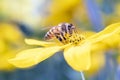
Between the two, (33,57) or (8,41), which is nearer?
(33,57)

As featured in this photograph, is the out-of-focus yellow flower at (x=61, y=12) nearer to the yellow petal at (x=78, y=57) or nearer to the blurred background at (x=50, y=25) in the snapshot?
the blurred background at (x=50, y=25)

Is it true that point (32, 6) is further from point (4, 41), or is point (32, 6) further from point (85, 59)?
point (85, 59)

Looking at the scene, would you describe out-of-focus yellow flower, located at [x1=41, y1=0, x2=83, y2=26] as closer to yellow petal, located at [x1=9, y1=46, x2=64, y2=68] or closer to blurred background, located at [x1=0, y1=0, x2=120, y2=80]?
blurred background, located at [x1=0, y1=0, x2=120, y2=80]

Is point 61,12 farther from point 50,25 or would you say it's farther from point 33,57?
point 33,57

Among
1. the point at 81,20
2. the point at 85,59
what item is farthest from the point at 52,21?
the point at 85,59

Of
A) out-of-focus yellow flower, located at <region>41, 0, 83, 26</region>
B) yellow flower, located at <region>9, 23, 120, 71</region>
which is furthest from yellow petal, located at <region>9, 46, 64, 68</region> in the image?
out-of-focus yellow flower, located at <region>41, 0, 83, 26</region>

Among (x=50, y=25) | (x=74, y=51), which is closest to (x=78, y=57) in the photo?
(x=74, y=51)

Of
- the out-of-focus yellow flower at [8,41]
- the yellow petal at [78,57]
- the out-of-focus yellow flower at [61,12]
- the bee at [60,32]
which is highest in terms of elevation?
the out-of-focus yellow flower at [61,12]

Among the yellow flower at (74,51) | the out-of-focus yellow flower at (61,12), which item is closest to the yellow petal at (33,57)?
the yellow flower at (74,51)

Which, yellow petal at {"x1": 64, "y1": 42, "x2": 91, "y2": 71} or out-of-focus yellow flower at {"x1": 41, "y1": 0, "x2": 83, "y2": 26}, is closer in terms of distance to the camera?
yellow petal at {"x1": 64, "y1": 42, "x2": 91, "y2": 71}
